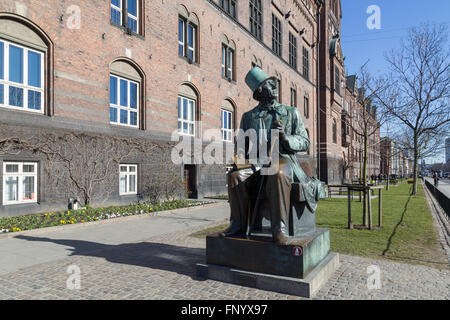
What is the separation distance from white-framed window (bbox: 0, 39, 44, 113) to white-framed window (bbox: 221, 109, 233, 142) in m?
12.5

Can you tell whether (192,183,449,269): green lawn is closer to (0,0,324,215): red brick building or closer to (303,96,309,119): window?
(0,0,324,215): red brick building

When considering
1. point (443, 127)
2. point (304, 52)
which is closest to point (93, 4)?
point (443, 127)

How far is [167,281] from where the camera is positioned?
442 centimetres

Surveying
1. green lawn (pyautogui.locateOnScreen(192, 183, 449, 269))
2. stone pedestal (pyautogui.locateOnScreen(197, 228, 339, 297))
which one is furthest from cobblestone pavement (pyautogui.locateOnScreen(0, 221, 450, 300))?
green lawn (pyautogui.locateOnScreen(192, 183, 449, 269))

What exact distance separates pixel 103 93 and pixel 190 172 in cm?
756

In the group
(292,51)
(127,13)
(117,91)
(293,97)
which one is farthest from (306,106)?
(117,91)

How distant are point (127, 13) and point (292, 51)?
23.3 metres

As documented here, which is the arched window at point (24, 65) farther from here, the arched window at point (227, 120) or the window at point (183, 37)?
the arched window at point (227, 120)

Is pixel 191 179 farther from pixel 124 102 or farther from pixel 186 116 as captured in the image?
pixel 124 102

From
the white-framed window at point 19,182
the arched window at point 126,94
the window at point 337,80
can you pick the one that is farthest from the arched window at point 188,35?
the window at point 337,80

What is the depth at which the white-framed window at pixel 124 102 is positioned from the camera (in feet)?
46.0

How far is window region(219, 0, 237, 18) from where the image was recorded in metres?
21.8
